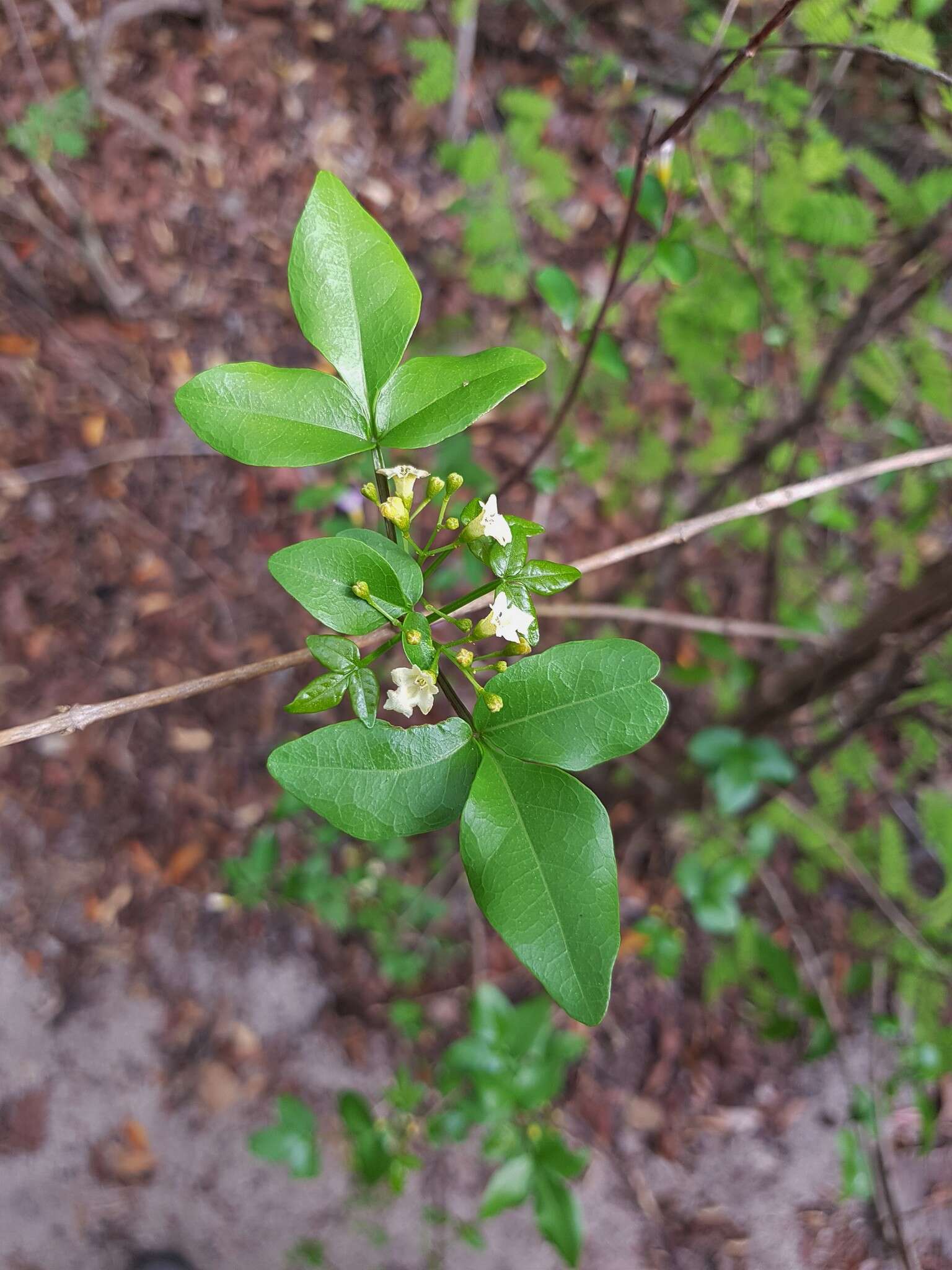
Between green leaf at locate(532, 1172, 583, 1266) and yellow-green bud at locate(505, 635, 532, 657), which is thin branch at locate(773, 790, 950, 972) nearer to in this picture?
green leaf at locate(532, 1172, 583, 1266)

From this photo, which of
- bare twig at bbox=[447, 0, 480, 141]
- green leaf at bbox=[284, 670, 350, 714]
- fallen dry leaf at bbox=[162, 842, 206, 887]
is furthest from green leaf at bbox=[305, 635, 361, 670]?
bare twig at bbox=[447, 0, 480, 141]

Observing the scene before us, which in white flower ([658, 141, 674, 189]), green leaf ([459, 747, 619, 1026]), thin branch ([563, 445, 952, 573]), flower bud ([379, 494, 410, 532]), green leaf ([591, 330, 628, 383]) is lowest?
green leaf ([459, 747, 619, 1026])

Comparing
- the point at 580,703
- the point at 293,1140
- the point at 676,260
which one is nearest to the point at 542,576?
the point at 580,703

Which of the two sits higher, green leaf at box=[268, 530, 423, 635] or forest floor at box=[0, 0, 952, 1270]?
green leaf at box=[268, 530, 423, 635]

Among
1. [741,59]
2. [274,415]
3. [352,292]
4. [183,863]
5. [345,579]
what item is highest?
[741,59]

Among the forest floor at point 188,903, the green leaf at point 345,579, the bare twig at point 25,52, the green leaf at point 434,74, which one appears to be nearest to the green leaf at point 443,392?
the green leaf at point 345,579

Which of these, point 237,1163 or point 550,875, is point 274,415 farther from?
point 237,1163
